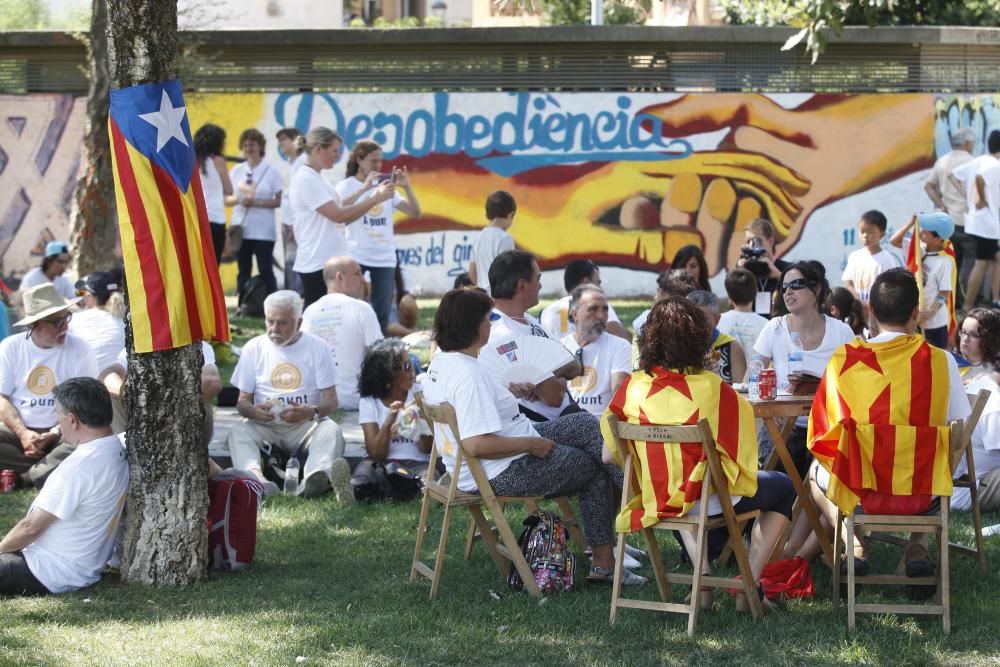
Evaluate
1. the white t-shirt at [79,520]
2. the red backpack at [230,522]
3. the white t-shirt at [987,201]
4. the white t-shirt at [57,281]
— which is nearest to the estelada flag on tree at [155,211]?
the white t-shirt at [79,520]

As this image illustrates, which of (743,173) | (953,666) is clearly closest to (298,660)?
(953,666)

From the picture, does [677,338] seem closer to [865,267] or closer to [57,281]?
[865,267]

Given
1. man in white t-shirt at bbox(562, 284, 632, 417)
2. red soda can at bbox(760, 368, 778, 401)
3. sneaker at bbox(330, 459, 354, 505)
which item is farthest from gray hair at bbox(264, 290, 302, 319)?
red soda can at bbox(760, 368, 778, 401)

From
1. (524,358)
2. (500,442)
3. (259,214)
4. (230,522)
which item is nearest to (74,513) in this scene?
(230,522)

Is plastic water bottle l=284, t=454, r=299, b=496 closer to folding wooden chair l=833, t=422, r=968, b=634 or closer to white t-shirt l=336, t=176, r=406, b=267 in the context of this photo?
white t-shirt l=336, t=176, r=406, b=267

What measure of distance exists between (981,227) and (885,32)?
3.78m

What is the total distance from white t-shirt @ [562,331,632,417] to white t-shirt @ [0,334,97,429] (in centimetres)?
304

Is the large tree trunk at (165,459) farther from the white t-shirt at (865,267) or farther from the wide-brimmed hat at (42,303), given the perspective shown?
the white t-shirt at (865,267)

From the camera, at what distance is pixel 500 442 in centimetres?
571

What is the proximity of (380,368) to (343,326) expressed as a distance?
1.37 meters

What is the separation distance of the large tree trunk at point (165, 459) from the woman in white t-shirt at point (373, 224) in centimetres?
501

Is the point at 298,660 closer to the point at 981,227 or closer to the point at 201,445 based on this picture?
the point at 201,445

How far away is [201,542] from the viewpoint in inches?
237

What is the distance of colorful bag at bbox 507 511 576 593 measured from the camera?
585cm
